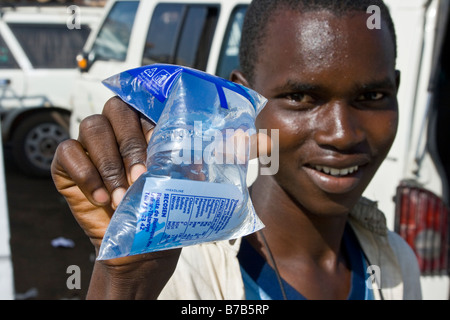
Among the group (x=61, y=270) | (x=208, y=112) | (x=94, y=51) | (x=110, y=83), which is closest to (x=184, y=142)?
(x=208, y=112)

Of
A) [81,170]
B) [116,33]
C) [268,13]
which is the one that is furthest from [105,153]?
[116,33]

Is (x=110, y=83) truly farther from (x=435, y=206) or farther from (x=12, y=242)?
(x=12, y=242)

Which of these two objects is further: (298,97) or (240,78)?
(240,78)

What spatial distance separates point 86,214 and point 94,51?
4.43 meters

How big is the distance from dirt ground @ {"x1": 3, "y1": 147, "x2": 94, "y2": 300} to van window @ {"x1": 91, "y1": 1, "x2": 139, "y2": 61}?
1791 millimetres

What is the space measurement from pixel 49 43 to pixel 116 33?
2.92 m

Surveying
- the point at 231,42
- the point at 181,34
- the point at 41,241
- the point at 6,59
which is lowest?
the point at 41,241

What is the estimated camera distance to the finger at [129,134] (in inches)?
37.2

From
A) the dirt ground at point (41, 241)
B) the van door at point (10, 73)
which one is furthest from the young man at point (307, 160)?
the van door at point (10, 73)

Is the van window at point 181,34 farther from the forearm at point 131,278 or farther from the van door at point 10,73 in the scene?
the van door at point 10,73

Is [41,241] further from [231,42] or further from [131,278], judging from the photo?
[131,278]

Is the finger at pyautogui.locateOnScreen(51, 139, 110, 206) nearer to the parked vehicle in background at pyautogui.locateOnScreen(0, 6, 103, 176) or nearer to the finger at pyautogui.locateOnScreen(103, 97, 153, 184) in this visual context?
the finger at pyautogui.locateOnScreen(103, 97, 153, 184)

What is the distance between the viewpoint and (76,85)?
5.39 m

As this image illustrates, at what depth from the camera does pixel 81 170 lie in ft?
3.10
